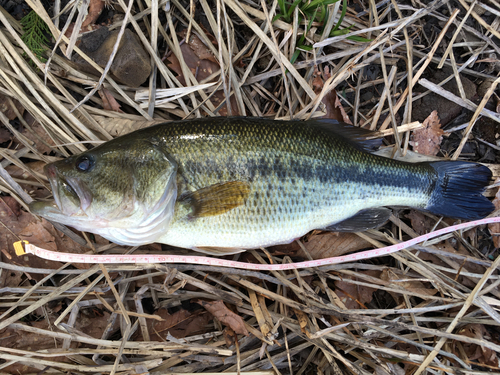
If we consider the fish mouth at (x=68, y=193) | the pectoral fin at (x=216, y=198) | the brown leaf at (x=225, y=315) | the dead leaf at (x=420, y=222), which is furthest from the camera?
the dead leaf at (x=420, y=222)

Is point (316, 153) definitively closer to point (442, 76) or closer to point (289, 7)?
point (289, 7)

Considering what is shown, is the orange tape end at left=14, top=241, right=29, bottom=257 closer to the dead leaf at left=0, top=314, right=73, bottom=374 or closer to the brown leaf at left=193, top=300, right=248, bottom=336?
the dead leaf at left=0, top=314, right=73, bottom=374

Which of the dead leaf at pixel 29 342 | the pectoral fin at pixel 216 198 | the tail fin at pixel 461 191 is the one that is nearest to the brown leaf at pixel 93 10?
the pectoral fin at pixel 216 198

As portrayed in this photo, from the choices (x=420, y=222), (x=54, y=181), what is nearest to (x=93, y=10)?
(x=54, y=181)

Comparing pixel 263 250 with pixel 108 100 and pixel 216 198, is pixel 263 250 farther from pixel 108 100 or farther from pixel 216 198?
pixel 108 100

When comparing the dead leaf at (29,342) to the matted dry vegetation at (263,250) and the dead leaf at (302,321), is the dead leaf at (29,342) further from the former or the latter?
the dead leaf at (302,321)

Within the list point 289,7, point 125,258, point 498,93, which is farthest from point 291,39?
point 125,258
